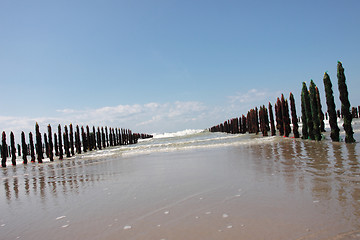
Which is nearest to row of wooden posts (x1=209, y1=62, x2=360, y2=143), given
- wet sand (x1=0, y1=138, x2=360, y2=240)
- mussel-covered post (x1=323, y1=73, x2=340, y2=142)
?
mussel-covered post (x1=323, y1=73, x2=340, y2=142)

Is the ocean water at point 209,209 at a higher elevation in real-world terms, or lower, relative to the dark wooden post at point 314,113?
lower

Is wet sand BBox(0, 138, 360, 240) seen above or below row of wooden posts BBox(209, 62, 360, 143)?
below

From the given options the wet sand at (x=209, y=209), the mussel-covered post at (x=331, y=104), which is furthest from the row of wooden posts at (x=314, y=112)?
the wet sand at (x=209, y=209)

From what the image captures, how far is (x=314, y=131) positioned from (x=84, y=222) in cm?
1289

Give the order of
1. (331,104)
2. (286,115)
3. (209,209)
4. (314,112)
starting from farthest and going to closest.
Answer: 1. (286,115)
2. (314,112)
3. (331,104)
4. (209,209)

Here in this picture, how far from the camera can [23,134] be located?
2283 cm

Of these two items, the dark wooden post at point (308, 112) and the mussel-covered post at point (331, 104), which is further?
the dark wooden post at point (308, 112)

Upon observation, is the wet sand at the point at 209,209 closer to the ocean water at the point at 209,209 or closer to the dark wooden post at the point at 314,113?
the ocean water at the point at 209,209

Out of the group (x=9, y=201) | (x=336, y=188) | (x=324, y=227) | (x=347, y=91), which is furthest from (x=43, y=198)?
(x=347, y=91)

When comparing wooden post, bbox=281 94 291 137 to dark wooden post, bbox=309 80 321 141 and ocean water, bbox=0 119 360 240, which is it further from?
ocean water, bbox=0 119 360 240

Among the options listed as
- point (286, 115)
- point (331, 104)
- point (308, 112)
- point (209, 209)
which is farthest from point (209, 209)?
point (286, 115)

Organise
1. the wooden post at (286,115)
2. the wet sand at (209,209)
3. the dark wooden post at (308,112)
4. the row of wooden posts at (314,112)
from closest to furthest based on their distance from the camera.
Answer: the wet sand at (209,209), the row of wooden posts at (314,112), the dark wooden post at (308,112), the wooden post at (286,115)

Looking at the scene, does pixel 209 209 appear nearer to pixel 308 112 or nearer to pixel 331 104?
pixel 331 104

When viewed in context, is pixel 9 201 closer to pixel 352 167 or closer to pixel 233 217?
pixel 233 217
